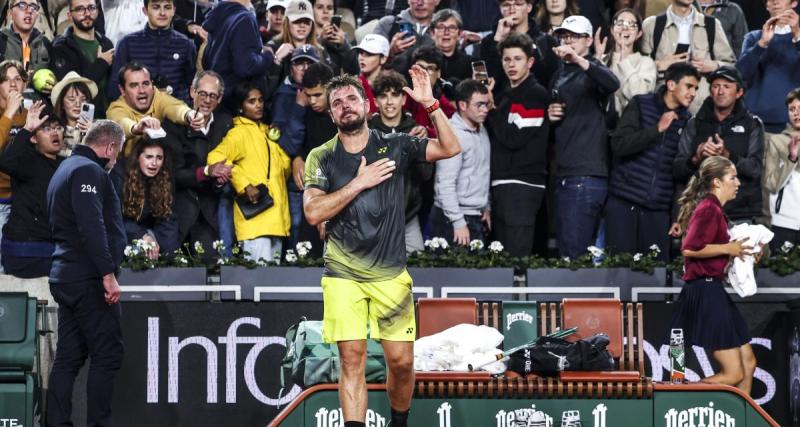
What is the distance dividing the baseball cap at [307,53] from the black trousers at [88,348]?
3581 mm

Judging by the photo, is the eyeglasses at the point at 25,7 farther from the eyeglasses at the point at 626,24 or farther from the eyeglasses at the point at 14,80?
the eyeglasses at the point at 626,24

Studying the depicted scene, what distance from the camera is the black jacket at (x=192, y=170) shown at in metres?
12.7

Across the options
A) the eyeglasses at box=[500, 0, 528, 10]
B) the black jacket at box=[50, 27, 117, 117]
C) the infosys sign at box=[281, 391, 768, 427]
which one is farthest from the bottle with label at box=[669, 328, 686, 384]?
the black jacket at box=[50, 27, 117, 117]

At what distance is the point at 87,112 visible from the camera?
12.4 m

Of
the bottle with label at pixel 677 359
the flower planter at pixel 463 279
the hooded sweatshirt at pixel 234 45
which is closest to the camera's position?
the bottle with label at pixel 677 359

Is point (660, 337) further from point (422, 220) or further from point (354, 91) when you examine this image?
point (354, 91)

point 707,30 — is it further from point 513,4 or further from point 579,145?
point 579,145

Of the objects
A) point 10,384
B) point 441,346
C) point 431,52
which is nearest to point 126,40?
point 431,52

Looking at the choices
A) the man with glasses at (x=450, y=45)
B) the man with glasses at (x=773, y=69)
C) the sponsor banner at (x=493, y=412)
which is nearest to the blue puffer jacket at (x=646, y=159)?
the man with glasses at (x=773, y=69)

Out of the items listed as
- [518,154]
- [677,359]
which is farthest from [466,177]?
[677,359]

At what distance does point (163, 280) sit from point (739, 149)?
4961mm

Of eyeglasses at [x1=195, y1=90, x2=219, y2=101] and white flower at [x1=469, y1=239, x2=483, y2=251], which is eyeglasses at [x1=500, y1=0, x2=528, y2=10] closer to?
white flower at [x1=469, y1=239, x2=483, y2=251]

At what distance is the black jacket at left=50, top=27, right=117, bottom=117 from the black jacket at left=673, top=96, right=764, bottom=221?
16.7 feet

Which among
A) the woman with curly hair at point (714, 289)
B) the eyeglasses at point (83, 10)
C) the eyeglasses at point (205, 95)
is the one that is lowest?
the woman with curly hair at point (714, 289)
